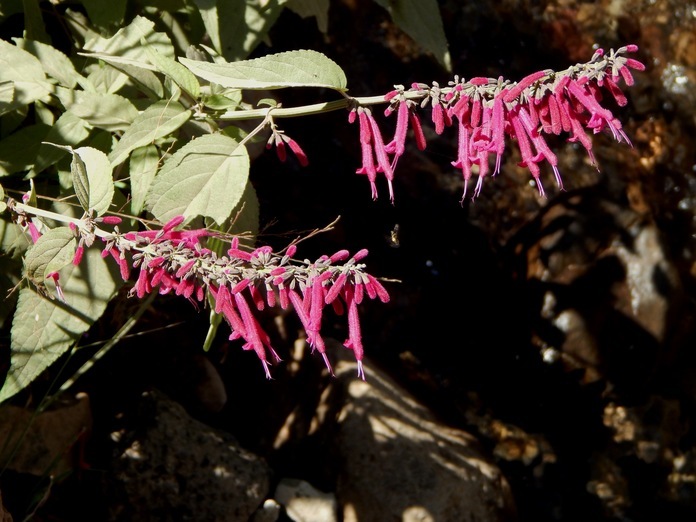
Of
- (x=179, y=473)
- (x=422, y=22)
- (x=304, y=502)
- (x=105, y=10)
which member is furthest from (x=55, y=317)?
(x=304, y=502)

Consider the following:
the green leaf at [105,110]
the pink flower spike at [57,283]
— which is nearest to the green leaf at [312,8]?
the green leaf at [105,110]

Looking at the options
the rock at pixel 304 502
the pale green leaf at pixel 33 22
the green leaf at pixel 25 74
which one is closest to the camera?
the green leaf at pixel 25 74

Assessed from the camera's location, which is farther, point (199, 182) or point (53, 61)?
point (53, 61)

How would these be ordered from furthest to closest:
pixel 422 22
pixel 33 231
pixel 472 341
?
1. pixel 472 341
2. pixel 422 22
3. pixel 33 231

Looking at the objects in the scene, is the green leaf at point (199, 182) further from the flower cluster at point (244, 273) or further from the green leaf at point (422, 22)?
the green leaf at point (422, 22)

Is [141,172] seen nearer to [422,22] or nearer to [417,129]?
[417,129]

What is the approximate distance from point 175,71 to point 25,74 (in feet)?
1.71

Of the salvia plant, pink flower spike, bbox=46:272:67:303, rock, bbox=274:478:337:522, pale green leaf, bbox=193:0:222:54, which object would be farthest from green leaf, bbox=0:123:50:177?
rock, bbox=274:478:337:522

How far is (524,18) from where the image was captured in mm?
5242

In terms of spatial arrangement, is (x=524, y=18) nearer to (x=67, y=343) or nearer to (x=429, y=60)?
(x=429, y=60)

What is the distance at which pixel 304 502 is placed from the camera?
11.5ft

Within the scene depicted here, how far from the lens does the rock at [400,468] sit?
3568 mm

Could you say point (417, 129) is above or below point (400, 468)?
above

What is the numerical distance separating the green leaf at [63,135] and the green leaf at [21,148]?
0.08 m
